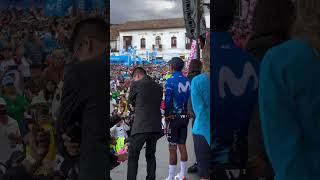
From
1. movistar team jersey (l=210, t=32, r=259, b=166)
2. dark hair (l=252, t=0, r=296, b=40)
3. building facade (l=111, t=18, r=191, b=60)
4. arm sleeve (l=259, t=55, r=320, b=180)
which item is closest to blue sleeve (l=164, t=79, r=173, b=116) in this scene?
movistar team jersey (l=210, t=32, r=259, b=166)

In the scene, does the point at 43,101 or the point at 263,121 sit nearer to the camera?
the point at 263,121

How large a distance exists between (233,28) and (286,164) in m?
1.05

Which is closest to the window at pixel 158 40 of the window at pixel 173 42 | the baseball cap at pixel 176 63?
the window at pixel 173 42

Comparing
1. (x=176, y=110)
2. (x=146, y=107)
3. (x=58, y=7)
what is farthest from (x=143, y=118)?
(x=58, y=7)

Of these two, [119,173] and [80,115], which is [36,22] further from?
[119,173]

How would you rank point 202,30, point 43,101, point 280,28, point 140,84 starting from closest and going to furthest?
point 280,28, point 43,101, point 140,84, point 202,30

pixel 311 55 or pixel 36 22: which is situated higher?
pixel 36 22

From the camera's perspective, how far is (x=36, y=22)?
2633 mm

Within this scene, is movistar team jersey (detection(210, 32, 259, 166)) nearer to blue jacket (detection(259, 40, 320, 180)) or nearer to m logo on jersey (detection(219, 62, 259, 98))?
m logo on jersey (detection(219, 62, 259, 98))

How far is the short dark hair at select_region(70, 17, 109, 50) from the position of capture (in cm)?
268

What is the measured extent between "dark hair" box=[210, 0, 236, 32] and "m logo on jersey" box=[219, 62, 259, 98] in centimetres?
23

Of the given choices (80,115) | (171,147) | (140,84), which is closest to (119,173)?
(171,147)

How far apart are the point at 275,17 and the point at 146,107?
3.36 metres

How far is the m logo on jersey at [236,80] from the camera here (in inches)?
99.0
